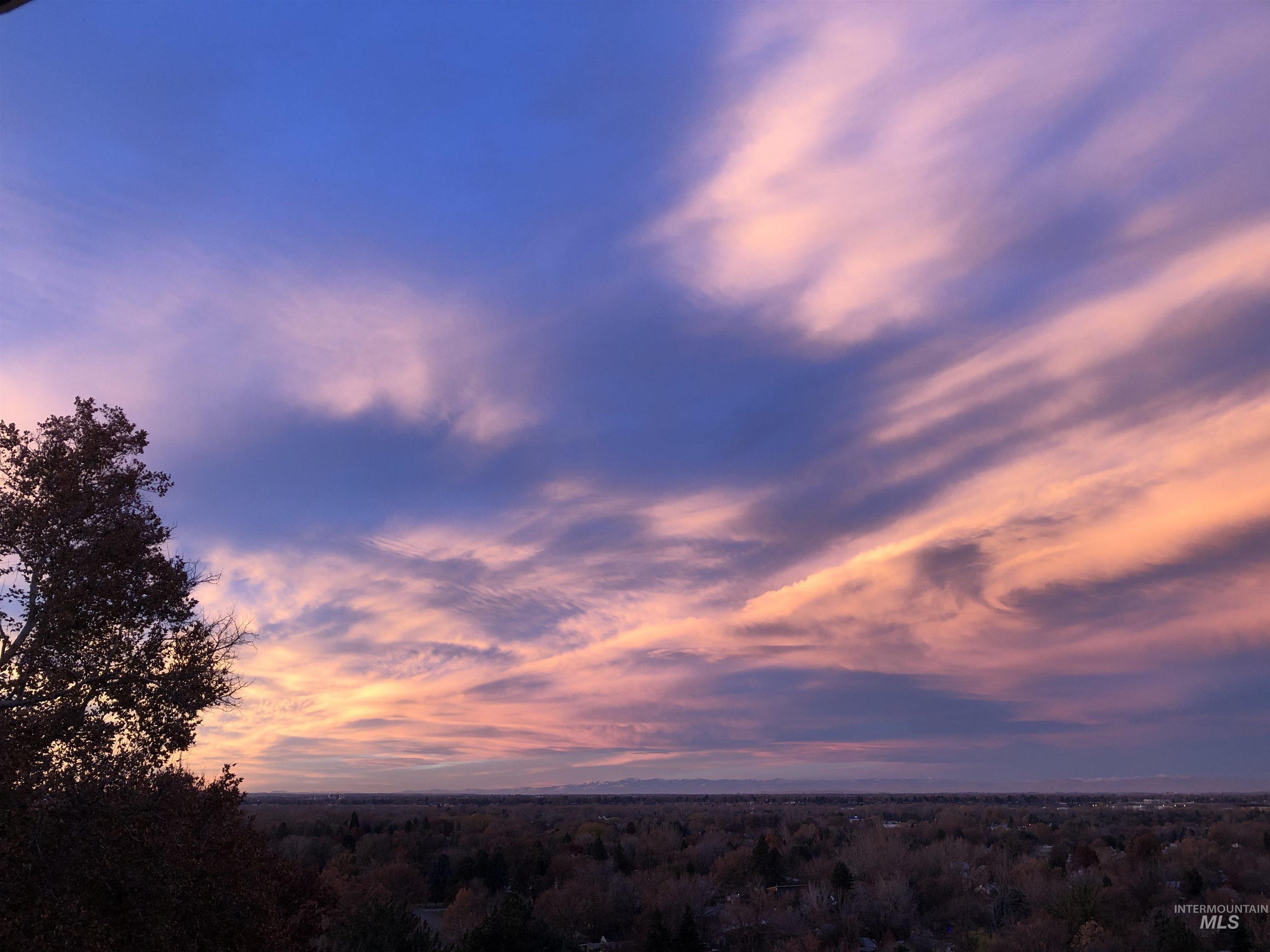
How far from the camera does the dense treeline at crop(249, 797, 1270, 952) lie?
1377 inches

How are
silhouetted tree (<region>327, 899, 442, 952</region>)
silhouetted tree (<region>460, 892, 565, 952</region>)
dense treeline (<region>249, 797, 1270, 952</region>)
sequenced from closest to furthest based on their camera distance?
silhouetted tree (<region>460, 892, 565, 952</region>), silhouetted tree (<region>327, 899, 442, 952</region>), dense treeline (<region>249, 797, 1270, 952</region>)

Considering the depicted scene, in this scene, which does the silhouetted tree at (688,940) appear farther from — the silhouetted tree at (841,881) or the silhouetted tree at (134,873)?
the silhouetted tree at (134,873)

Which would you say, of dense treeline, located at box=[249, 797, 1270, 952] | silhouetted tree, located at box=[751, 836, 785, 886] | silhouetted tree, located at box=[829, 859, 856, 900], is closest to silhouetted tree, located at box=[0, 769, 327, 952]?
dense treeline, located at box=[249, 797, 1270, 952]

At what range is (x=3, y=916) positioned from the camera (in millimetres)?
11383

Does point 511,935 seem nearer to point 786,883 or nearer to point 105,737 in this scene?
point 105,737

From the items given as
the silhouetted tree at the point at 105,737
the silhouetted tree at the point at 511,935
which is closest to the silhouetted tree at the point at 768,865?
the silhouetted tree at the point at 511,935

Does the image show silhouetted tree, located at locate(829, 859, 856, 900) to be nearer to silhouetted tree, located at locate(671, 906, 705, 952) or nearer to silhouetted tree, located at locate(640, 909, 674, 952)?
silhouetted tree, located at locate(671, 906, 705, 952)

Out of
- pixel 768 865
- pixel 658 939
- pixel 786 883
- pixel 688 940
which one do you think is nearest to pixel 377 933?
pixel 658 939

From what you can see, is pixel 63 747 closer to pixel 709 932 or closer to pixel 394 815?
pixel 709 932

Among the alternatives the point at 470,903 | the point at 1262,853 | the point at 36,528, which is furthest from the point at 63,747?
the point at 1262,853

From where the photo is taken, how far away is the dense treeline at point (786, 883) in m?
35.0

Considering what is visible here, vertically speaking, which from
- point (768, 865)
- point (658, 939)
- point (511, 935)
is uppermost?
point (511, 935)

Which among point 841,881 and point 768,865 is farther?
point 768,865

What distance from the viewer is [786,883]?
5769 centimetres
